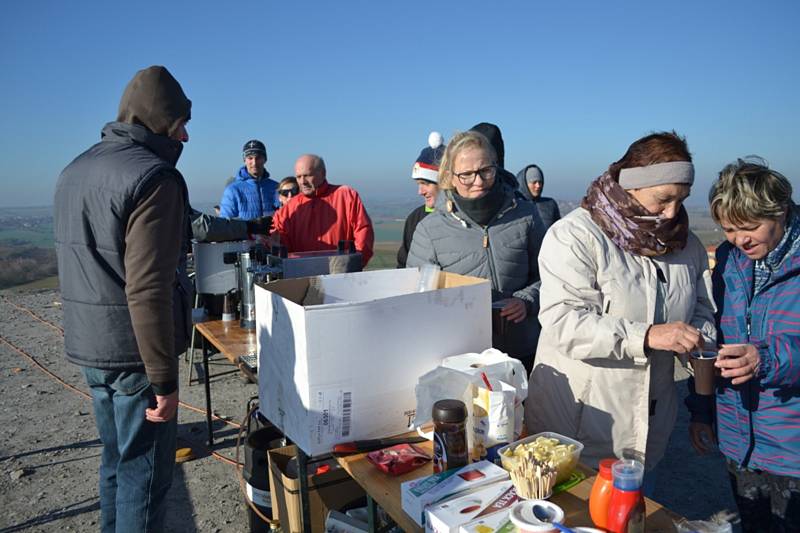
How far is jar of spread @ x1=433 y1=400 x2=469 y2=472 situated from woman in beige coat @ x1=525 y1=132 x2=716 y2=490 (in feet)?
1.65

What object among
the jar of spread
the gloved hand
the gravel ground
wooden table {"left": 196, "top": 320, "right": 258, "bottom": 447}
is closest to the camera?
the jar of spread

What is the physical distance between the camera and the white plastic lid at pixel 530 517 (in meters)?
1.12

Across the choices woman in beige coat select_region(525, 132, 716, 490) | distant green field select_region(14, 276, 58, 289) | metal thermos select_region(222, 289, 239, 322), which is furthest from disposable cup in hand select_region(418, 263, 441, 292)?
distant green field select_region(14, 276, 58, 289)

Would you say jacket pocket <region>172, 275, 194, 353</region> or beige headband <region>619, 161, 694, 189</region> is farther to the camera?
jacket pocket <region>172, 275, 194, 353</region>

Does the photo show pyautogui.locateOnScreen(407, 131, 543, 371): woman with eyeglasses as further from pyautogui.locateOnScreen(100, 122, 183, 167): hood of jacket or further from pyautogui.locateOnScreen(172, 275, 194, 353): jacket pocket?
pyautogui.locateOnScreen(100, 122, 183, 167): hood of jacket

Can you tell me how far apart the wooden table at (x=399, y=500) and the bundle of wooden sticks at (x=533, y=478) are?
8cm

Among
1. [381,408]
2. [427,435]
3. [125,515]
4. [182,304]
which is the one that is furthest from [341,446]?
[125,515]

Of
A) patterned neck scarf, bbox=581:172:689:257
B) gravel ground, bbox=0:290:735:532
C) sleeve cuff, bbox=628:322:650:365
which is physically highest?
patterned neck scarf, bbox=581:172:689:257

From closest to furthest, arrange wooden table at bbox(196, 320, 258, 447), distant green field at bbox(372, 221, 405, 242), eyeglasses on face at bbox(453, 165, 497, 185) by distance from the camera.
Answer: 1. eyeglasses on face at bbox(453, 165, 497, 185)
2. wooden table at bbox(196, 320, 258, 447)
3. distant green field at bbox(372, 221, 405, 242)

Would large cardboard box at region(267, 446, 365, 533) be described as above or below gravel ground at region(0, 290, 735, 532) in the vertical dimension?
above

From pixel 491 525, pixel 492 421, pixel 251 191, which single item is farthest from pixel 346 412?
pixel 251 191

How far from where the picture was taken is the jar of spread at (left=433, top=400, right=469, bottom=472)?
1415mm

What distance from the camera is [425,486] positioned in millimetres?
1339

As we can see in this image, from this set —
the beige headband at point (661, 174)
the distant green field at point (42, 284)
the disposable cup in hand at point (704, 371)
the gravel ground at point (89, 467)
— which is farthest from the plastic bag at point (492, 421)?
the distant green field at point (42, 284)
